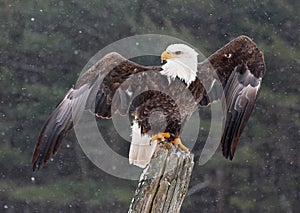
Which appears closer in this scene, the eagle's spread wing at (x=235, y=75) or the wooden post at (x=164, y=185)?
the wooden post at (x=164, y=185)

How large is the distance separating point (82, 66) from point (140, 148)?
22.4 ft

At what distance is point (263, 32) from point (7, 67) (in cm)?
438

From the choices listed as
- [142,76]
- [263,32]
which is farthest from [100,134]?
[142,76]

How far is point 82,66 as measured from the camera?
13555mm

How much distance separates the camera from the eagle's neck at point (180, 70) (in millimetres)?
6867

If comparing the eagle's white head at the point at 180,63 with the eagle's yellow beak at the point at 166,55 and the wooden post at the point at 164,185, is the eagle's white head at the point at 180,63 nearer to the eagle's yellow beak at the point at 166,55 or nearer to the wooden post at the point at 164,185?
the eagle's yellow beak at the point at 166,55

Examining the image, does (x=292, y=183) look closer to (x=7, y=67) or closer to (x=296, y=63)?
(x=296, y=63)

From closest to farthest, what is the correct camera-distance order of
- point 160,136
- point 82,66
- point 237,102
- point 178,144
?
point 178,144 < point 160,136 < point 237,102 < point 82,66

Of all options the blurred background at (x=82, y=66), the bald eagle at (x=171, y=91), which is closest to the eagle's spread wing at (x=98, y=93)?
the bald eagle at (x=171, y=91)

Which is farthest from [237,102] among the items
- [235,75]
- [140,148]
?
[140,148]

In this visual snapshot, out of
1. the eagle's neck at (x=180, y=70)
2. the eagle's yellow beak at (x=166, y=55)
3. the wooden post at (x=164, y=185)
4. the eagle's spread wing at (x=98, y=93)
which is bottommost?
the wooden post at (x=164, y=185)

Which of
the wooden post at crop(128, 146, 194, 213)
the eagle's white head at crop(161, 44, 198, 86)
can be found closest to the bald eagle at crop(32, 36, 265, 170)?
the eagle's white head at crop(161, 44, 198, 86)

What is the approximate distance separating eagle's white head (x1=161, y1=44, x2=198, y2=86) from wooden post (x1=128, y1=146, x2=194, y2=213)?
190 cm

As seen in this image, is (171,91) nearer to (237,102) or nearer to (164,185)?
(237,102)
